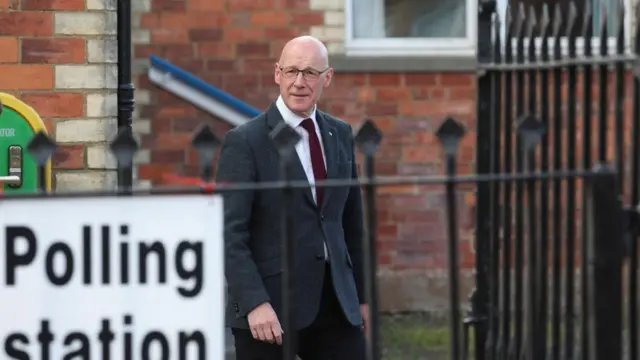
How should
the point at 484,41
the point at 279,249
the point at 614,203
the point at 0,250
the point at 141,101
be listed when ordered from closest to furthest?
the point at 0,250 → the point at 614,203 → the point at 279,249 → the point at 484,41 → the point at 141,101

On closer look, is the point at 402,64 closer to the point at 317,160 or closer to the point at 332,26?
the point at 332,26

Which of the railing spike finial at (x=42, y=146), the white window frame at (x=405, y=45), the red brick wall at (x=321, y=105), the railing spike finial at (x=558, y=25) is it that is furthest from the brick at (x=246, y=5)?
the railing spike finial at (x=42, y=146)

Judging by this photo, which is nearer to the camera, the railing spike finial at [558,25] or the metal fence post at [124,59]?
the railing spike finial at [558,25]

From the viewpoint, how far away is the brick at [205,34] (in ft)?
29.8

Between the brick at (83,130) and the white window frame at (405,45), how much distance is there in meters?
2.78

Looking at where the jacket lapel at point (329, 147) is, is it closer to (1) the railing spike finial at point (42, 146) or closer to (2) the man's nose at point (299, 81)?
(2) the man's nose at point (299, 81)

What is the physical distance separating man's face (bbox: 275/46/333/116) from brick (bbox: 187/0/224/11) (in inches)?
170

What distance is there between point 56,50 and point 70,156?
0.49 meters

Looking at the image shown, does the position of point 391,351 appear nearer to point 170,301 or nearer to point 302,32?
point 302,32

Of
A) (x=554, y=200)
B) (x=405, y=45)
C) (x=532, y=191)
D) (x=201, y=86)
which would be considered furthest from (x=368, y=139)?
(x=405, y=45)

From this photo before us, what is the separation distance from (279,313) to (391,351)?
382 cm

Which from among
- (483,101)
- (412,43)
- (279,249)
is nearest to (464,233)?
(412,43)

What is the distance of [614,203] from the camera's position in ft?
11.9

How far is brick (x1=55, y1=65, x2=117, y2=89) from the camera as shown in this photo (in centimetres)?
681
